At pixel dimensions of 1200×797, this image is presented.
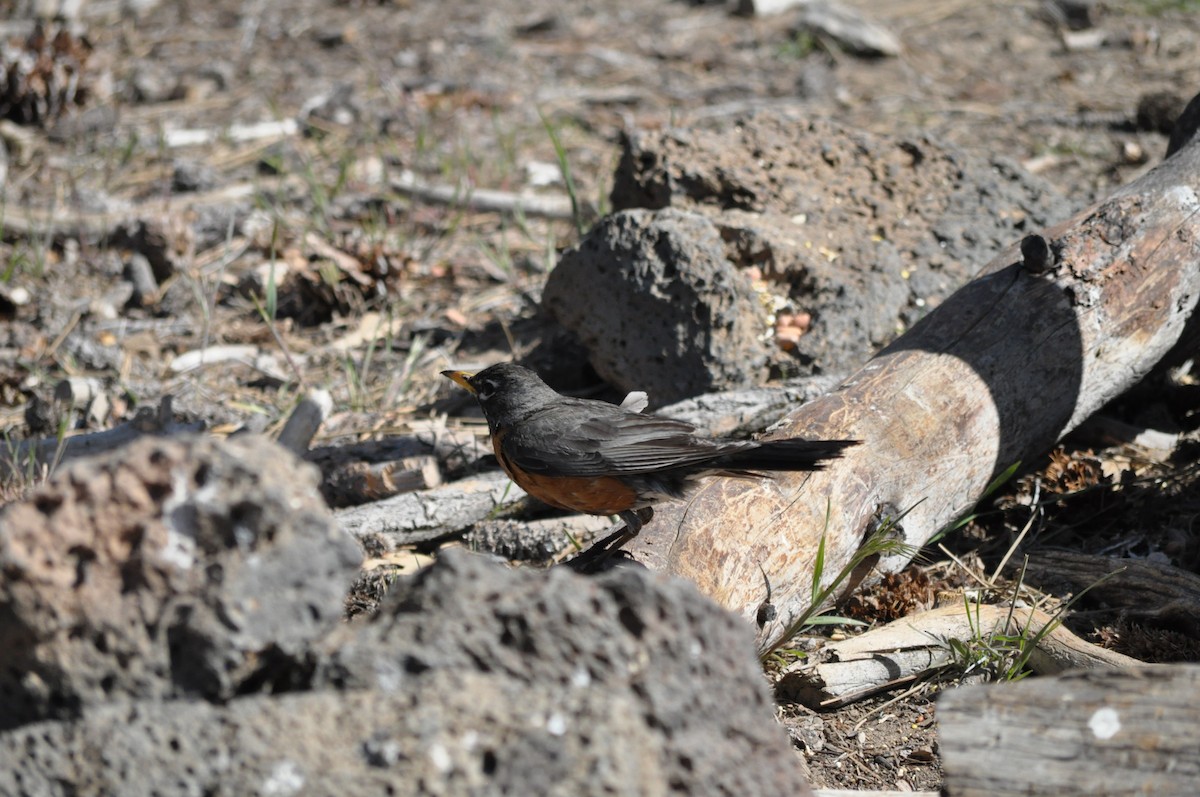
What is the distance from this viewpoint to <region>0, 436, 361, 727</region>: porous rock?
2330 millimetres

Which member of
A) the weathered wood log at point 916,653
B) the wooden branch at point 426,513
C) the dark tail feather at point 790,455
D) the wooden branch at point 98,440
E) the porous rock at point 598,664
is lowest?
the wooden branch at point 98,440

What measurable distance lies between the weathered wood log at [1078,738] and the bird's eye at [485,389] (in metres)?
3.02

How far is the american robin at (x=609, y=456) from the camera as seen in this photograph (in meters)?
4.18

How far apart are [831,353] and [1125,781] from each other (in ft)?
10.8

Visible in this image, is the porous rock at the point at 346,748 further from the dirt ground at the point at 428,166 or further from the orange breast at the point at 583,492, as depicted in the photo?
the orange breast at the point at 583,492

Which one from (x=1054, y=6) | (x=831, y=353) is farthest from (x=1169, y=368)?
(x=1054, y=6)

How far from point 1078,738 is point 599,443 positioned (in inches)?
94.0

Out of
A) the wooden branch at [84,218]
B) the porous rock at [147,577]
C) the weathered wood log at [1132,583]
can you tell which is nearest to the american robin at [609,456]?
the weathered wood log at [1132,583]

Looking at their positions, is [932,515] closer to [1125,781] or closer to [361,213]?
[1125,781]

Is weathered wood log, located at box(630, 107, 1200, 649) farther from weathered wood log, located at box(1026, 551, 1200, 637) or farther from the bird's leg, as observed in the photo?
weathered wood log, located at box(1026, 551, 1200, 637)

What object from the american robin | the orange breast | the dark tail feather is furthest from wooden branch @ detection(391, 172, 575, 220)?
the dark tail feather

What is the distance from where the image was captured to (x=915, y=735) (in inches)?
156

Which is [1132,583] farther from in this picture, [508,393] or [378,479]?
[378,479]

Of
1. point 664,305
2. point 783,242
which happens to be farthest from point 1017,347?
point 664,305
